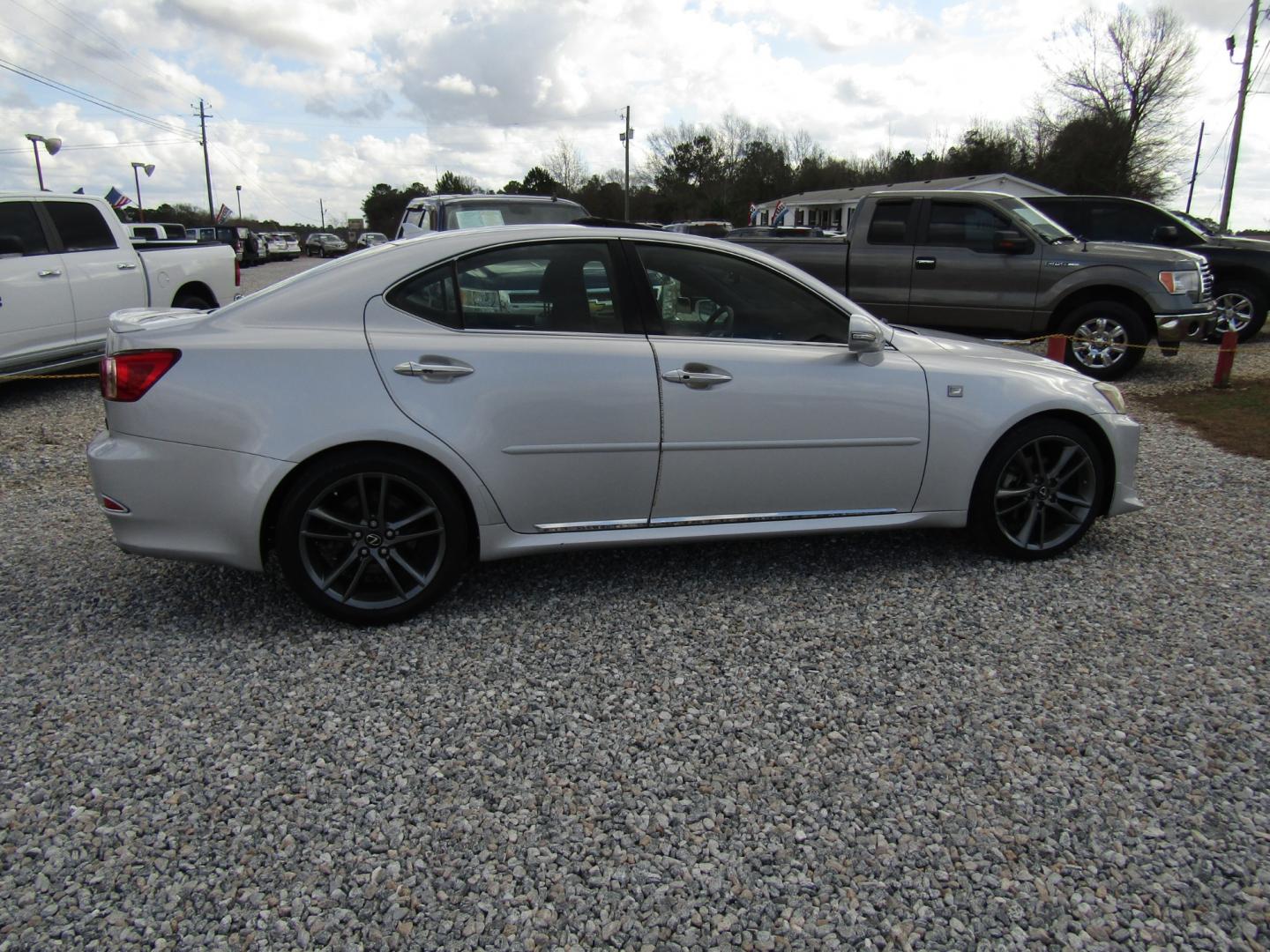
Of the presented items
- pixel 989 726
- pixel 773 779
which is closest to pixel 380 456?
pixel 773 779

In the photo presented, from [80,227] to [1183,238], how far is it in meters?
12.8

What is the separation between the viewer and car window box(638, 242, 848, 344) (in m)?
3.80

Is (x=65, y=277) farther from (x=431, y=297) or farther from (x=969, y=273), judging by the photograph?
(x=969, y=273)

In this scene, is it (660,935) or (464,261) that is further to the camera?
(464,261)

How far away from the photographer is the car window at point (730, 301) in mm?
3799

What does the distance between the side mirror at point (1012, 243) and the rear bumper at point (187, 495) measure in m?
8.14

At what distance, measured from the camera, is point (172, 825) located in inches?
95.0

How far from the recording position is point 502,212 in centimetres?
1016

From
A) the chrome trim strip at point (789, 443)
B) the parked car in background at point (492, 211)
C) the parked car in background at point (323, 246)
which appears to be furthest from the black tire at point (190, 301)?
the parked car in background at point (323, 246)

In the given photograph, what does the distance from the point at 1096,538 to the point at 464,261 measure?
11.3 feet

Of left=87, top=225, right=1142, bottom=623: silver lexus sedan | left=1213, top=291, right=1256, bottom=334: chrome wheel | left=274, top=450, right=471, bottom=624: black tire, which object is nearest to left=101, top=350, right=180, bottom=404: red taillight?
left=87, top=225, right=1142, bottom=623: silver lexus sedan

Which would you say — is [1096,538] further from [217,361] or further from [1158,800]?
[217,361]

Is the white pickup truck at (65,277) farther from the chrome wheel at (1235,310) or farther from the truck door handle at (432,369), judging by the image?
the chrome wheel at (1235,310)

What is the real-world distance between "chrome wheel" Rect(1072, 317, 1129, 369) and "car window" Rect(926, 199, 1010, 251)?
1299 mm
